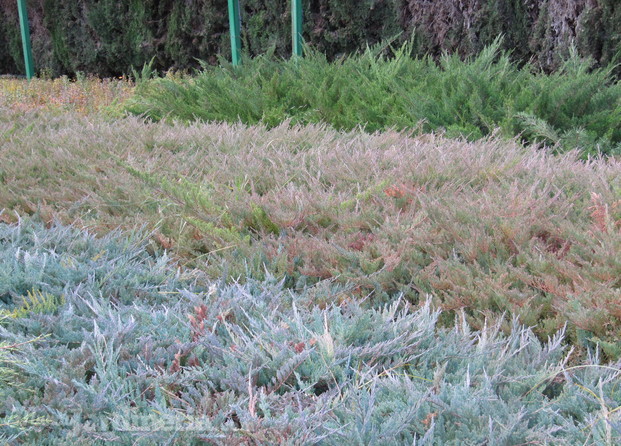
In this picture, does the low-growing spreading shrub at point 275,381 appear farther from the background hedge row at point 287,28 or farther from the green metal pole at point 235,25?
the green metal pole at point 235,25

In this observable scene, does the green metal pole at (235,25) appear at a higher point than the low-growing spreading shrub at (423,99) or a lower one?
higher

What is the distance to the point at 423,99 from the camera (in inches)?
175

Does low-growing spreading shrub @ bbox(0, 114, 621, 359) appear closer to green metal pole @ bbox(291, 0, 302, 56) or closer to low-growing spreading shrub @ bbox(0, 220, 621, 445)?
low-growing spreading shrub @ bbox(0, 220, 621, 445)

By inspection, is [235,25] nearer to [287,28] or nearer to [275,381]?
[287,28]

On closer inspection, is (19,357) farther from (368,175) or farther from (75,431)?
(368,175)

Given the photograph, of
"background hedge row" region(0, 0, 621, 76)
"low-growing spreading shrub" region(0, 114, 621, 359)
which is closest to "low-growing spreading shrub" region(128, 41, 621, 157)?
"background hedge row" region(0, 0, 621, 76)

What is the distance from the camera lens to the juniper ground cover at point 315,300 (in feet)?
4.09

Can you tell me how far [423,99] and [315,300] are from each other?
2792mm

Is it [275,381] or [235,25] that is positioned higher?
[235,25]

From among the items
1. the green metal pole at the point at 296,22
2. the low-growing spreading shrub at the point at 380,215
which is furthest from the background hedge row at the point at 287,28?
the low-growing spreading shrub at the point at 380,215

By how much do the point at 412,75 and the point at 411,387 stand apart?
14.3 feet

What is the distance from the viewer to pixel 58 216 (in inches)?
108

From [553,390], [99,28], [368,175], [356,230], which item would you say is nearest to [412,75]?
[368,175]

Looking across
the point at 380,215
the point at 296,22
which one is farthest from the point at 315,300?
the point at 296,22
